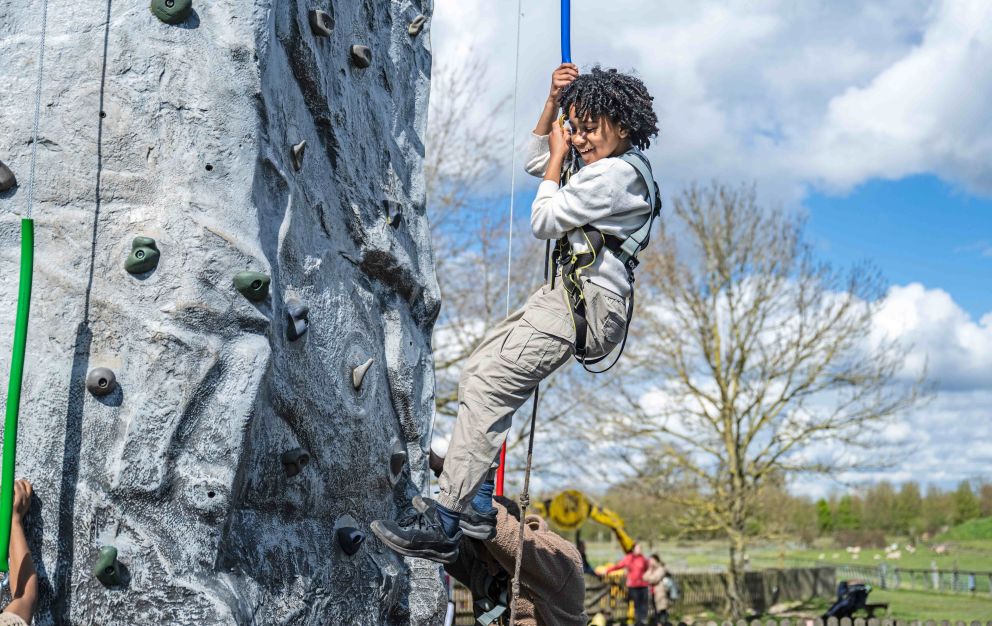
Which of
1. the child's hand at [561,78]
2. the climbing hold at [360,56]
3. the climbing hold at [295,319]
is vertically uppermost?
the climbing hold at [360,56]

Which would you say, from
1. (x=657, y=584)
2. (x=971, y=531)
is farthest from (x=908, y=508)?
(x=657, y=584)

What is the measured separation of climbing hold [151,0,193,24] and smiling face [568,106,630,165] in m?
1.62

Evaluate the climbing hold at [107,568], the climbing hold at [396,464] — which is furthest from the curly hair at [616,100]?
the climbing hold at [107,568]

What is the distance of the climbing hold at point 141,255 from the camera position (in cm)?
372

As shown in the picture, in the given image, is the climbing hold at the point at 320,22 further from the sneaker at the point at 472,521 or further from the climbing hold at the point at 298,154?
the sneaker at the point at 472,521

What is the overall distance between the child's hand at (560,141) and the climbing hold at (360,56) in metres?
1.42

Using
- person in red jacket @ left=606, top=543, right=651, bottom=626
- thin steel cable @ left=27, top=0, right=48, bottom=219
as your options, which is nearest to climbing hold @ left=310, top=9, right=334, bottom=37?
thin steel cable @ left=27, top=0, right=48, bottom=219

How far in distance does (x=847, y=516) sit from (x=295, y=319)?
61349 mm

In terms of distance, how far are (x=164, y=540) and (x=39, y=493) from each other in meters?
0.47

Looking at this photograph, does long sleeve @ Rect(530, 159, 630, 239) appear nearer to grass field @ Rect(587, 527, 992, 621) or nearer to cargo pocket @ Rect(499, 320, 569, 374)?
cargo pocket @ Rect(499, 320, 569, 374)

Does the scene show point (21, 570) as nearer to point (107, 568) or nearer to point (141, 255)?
point (107, 568)

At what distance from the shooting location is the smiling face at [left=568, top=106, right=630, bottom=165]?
165 inches

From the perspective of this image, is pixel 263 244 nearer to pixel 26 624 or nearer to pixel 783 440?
pixel 26 624

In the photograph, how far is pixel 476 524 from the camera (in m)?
4.14
